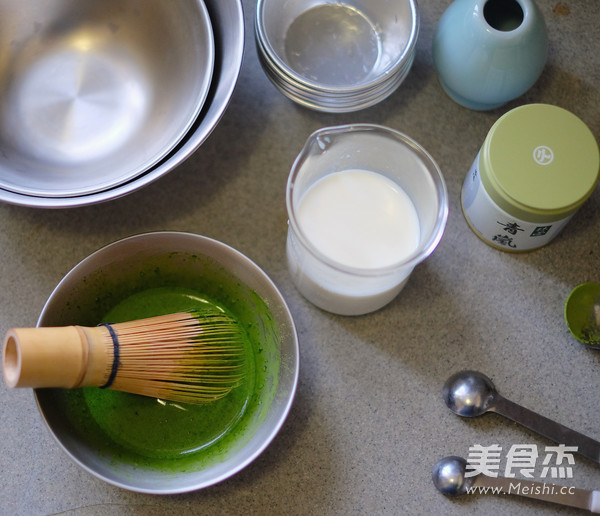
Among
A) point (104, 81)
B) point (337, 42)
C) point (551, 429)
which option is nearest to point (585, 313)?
point (551, 429)

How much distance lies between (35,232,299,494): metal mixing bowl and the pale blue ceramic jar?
1.17ft

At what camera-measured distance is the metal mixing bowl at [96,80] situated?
2.99 feet

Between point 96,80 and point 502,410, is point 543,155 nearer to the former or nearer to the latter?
point 502,410

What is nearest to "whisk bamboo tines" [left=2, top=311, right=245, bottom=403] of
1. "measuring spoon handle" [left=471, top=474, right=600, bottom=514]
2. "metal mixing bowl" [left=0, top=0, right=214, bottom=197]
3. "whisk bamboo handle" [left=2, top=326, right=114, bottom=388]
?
"whisk bamboo handle" [left=2, top=326, right=114, bottom=388]

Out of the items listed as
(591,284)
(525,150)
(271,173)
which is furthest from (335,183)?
(591,284)

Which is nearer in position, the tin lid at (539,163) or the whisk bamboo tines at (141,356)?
the whisk bamboo tines at (141,356)

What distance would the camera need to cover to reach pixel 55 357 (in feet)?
2.34

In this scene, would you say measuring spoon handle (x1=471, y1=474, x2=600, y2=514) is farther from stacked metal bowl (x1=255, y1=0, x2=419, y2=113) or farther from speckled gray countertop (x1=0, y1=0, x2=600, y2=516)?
stacked metal bowl (x1=255, y1=0, x2=419, y2=113)

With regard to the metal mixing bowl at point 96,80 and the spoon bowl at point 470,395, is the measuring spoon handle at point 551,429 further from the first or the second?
the metal mixing bowl at point 96,80

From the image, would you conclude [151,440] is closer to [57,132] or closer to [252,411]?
[252,411]

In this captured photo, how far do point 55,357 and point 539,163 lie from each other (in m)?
0.57

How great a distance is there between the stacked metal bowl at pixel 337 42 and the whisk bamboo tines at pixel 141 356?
31 centimetres

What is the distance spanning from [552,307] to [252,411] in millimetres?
399

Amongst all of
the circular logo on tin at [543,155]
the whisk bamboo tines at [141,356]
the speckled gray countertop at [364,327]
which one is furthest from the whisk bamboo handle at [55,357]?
the circular logo on tin at [543,155]
